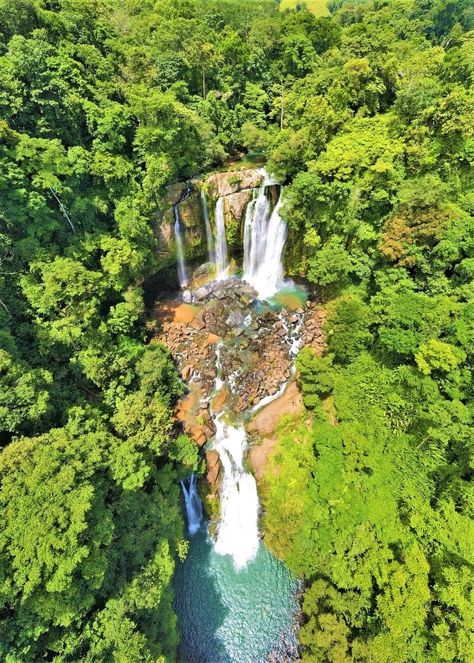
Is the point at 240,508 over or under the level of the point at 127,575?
under

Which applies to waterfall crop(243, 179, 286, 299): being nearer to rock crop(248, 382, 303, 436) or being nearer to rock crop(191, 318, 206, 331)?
rock crop(191, 318, 206, 331)

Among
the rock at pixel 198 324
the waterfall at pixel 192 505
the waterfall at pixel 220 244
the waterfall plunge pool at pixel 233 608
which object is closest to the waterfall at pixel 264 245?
the waterfall at pixel 220 244

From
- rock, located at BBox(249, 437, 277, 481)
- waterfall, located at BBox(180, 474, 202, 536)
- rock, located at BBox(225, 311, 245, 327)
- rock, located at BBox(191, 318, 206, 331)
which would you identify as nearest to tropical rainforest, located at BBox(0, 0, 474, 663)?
rock, located at BBox(249, 437, 277, 481)

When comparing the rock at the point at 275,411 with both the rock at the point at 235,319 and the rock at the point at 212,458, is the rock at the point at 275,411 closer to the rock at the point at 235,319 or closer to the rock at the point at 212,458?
the rock at the point at 212,458

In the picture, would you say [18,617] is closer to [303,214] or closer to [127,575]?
[127,575]

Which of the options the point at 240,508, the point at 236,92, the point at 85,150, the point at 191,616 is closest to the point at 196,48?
the point at 236,92

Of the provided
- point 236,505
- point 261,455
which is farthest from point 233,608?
point 261,455

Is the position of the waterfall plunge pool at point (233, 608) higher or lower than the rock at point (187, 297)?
lower
